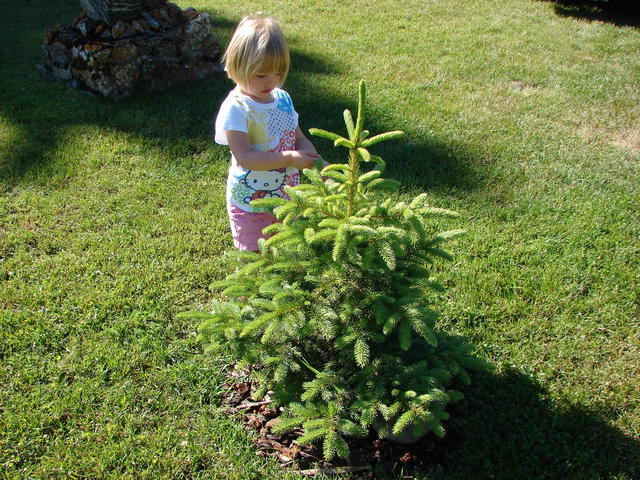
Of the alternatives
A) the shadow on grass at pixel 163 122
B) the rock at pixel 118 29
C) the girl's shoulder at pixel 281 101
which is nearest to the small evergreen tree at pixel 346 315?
the girl's shoulder at pixel 281 101

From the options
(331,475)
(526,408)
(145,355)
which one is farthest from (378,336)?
(145,355)

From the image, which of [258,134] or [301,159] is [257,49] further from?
[301,159]

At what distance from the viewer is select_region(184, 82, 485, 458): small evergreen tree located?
214cm

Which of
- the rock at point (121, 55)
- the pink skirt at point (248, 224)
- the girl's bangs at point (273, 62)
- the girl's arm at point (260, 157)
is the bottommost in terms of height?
the rock at point (121, 55)

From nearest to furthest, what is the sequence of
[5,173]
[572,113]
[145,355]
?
[145,355], [5,173], [572,113]

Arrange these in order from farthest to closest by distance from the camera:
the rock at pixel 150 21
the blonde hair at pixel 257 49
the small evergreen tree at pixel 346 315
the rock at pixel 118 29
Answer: the rock at pixel 150 21 → the rock at pixel 118 29 → the blonde hair at pixel 257 49 → the small evergreen tree at pixel 346 315

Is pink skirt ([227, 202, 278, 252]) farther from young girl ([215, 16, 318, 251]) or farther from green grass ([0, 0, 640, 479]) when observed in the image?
green grass ([0, 0, 640, 479])

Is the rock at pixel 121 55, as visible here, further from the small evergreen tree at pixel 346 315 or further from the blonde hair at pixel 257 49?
the small evergreen tree at pixel 346 315

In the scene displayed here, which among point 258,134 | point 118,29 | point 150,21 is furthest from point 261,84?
point 150,21

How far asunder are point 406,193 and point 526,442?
2345 mm

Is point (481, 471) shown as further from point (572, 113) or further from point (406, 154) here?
point (572, 113)

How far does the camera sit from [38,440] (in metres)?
2.59

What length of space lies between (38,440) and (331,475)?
149cm

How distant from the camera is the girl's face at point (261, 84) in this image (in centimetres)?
250
